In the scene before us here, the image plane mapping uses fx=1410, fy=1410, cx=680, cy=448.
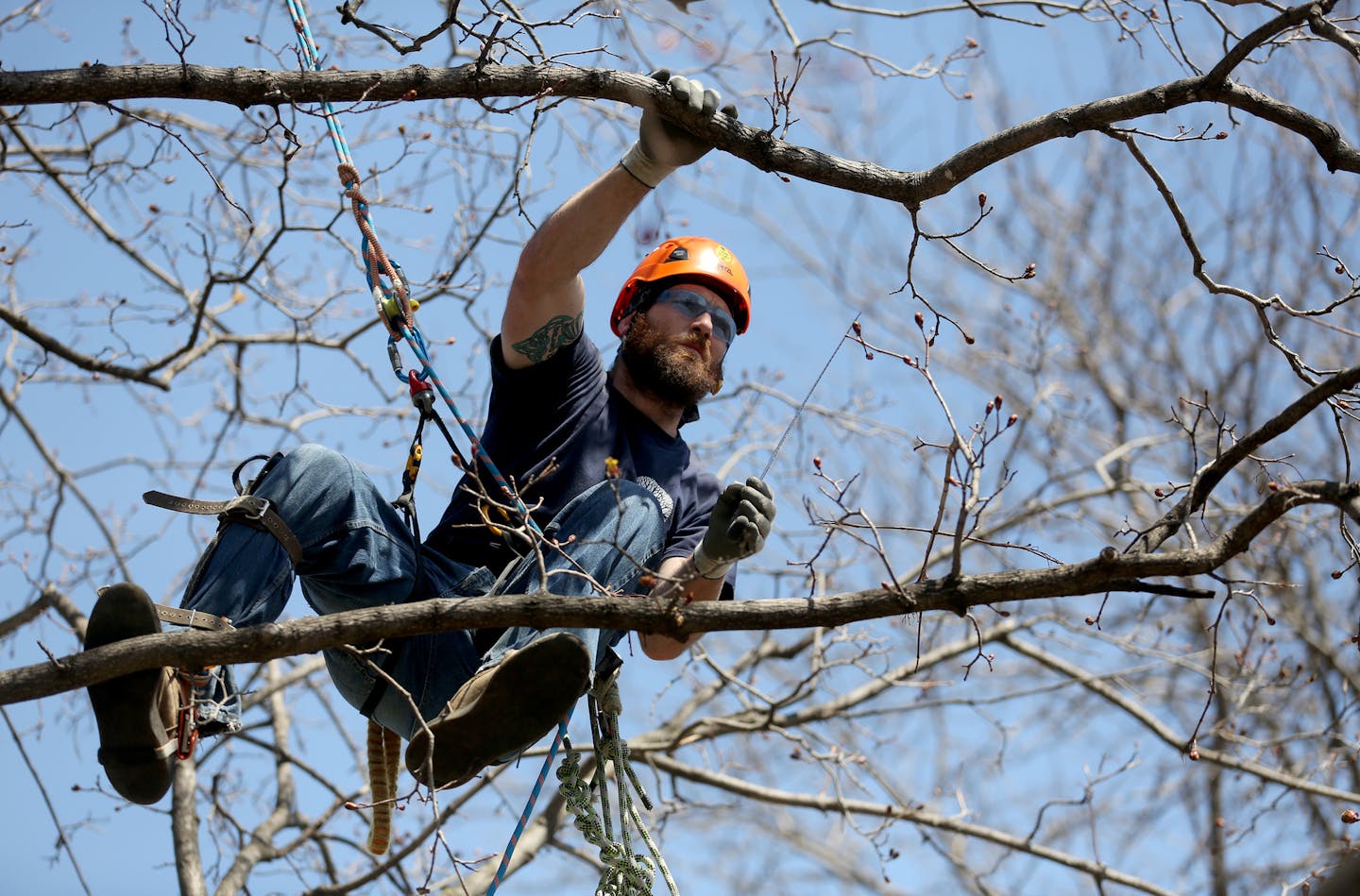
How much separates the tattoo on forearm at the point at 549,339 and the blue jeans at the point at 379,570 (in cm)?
51

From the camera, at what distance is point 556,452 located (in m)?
3.58

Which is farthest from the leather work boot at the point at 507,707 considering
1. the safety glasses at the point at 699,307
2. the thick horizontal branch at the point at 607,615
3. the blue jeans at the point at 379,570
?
the safety glasses at the point at 699,307

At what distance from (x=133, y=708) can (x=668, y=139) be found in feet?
5.57

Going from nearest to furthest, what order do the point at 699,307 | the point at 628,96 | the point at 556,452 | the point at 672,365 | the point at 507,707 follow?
the point at 507,707, the point at 628,96, the point at 556,452, the point at 672,365, the point at 699,307

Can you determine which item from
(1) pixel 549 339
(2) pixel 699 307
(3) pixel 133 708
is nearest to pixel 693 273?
(2) pixel 699 307

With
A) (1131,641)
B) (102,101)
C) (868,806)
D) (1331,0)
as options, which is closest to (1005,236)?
(1131,641)

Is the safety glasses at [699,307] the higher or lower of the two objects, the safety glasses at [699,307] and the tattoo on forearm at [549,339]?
the higher

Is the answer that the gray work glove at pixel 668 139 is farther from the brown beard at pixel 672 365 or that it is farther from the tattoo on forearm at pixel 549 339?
the brown beard at pixel 672 365

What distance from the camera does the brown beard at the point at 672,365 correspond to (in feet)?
12.8

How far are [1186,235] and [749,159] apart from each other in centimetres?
102

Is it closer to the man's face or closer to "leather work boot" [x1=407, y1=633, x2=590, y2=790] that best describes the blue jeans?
"leather work boot" [x1=407, y1=633, x2=590, y2=790]

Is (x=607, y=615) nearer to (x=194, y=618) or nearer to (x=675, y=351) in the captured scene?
(x=194, y=618)

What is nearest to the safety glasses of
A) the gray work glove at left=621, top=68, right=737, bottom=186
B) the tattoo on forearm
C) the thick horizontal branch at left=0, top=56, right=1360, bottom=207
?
the tattoo on forearm

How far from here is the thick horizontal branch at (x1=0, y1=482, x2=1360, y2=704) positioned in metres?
2.47
